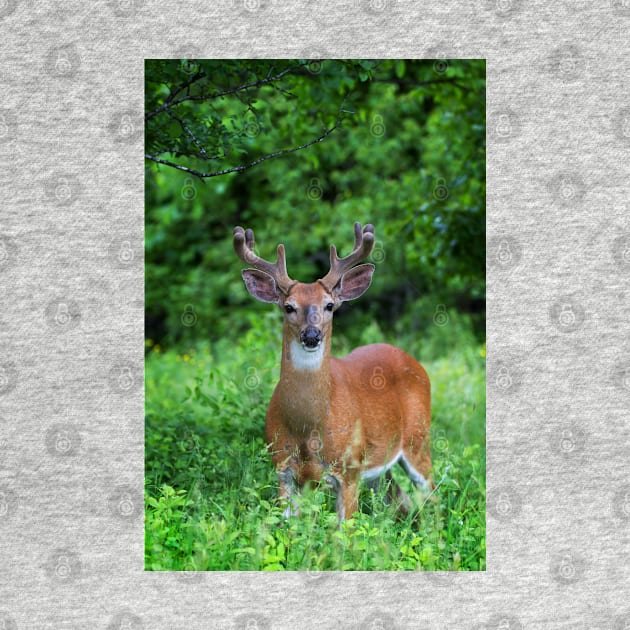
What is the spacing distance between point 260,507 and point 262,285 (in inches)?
45.2

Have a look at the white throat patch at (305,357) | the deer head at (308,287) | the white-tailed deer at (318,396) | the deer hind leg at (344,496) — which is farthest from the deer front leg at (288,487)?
the deer head at (308,287)

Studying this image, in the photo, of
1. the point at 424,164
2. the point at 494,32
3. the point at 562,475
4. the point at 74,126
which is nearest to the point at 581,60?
the point at 494,32

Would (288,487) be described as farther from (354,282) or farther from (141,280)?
(141,280)

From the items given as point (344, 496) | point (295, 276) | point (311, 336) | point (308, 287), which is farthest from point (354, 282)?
point (295, 276)

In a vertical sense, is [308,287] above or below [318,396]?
above

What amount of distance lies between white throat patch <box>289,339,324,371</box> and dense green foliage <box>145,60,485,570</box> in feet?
1.68

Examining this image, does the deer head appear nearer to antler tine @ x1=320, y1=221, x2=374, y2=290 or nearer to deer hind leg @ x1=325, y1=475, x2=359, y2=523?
antler tine @ x1=320, y1=221, x2=374, y2=290

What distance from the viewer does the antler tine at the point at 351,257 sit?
202 inches

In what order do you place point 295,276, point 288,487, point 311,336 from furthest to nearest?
point 295,276, point 288,487, point 311,336

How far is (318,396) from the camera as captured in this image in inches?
201

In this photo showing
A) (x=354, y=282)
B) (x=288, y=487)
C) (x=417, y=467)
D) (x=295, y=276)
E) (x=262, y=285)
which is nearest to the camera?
(x=288, y=487)

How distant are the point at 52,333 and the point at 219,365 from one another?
6.33m

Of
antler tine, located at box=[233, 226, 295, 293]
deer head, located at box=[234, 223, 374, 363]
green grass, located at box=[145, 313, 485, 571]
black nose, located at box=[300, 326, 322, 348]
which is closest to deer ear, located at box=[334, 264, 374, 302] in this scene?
deer head, located at box=[234, 223, 374, 363]

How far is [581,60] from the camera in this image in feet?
13.5
